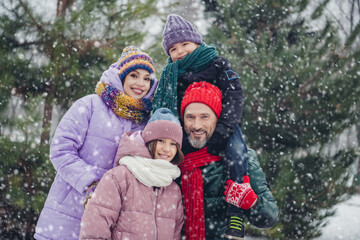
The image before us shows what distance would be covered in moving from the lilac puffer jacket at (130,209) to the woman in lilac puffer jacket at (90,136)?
0.83 feet

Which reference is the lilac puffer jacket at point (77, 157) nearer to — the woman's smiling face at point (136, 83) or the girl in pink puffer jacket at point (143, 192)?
the woman's smiling face at point (136, 83)

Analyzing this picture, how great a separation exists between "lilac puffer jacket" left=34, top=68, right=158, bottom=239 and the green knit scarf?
1.02 ft

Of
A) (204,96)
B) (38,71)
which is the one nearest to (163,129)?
(204,96)

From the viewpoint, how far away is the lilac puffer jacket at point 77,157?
2.16 m

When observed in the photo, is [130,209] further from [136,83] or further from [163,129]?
[136,83]

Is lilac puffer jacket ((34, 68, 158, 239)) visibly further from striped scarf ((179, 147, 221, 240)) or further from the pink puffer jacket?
striped scarf ((179, 147, 221, 240))

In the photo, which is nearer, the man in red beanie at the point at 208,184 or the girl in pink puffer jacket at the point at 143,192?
the girl in pink puffer jacket at the point at 143,192

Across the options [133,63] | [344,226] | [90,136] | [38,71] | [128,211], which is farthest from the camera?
[344,226]

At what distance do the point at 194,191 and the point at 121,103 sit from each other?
81 centimetres

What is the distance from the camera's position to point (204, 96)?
7.21 feet

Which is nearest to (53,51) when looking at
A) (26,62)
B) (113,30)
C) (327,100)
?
(26,62)

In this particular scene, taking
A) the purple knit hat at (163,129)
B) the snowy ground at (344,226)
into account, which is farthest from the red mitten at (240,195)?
the snowy ground at (344,226)

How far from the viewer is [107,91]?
2.36m

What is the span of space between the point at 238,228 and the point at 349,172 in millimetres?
4028
